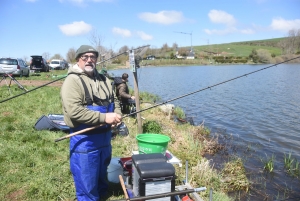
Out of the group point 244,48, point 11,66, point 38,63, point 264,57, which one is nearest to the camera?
point 11,66

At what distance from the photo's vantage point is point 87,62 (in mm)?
3062

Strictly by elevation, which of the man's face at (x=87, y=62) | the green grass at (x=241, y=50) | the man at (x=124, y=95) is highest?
the green grass at (x=241, y=50)

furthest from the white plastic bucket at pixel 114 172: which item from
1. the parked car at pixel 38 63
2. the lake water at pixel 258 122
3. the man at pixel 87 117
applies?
the parked car at pixel 38 63

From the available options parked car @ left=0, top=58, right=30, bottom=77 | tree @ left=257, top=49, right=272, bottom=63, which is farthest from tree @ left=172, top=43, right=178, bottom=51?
parked car @ left=0, top=58, right=30, bottom=77

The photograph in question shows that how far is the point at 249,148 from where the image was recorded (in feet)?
24.3

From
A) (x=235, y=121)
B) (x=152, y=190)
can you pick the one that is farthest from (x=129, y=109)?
(x=152, y=190)

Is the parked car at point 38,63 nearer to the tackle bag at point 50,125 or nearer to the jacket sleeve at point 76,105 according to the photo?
the tackle bag at point 50,125

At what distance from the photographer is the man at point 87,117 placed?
287 centimetres

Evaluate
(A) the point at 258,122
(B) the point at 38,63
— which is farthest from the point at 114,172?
(B) the point at 38,63

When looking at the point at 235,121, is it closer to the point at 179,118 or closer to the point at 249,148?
the point at 179,118

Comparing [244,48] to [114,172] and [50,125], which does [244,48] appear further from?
[114,172]

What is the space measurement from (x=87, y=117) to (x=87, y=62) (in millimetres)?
669

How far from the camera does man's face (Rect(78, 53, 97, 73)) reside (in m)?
3.05

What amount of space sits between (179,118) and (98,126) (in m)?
7.50
